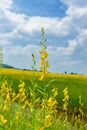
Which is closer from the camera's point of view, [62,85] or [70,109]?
[70,109]

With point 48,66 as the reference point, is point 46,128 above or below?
below

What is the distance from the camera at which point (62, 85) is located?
40250 mm

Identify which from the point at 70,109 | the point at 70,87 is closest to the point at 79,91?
the point at 70,87

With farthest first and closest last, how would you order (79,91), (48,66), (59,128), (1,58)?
(79,91), (59,128), (1,58), (48,66)

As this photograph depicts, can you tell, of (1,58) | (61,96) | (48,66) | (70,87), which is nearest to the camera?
(48,66)

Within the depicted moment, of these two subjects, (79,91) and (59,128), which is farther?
(79,91)

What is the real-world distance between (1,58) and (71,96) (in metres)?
28.3

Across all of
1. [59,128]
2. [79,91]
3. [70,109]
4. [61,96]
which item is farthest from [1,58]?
[79,91]

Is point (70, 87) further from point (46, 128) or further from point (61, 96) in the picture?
point (46, 128)

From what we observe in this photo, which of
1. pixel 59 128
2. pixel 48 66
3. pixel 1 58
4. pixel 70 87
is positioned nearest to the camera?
pixel 48 66

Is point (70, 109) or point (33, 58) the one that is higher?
point (33, 58)

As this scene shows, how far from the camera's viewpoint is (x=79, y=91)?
3700 centimetres

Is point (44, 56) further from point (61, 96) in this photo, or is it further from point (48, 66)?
point (61, 96)

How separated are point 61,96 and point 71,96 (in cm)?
85
